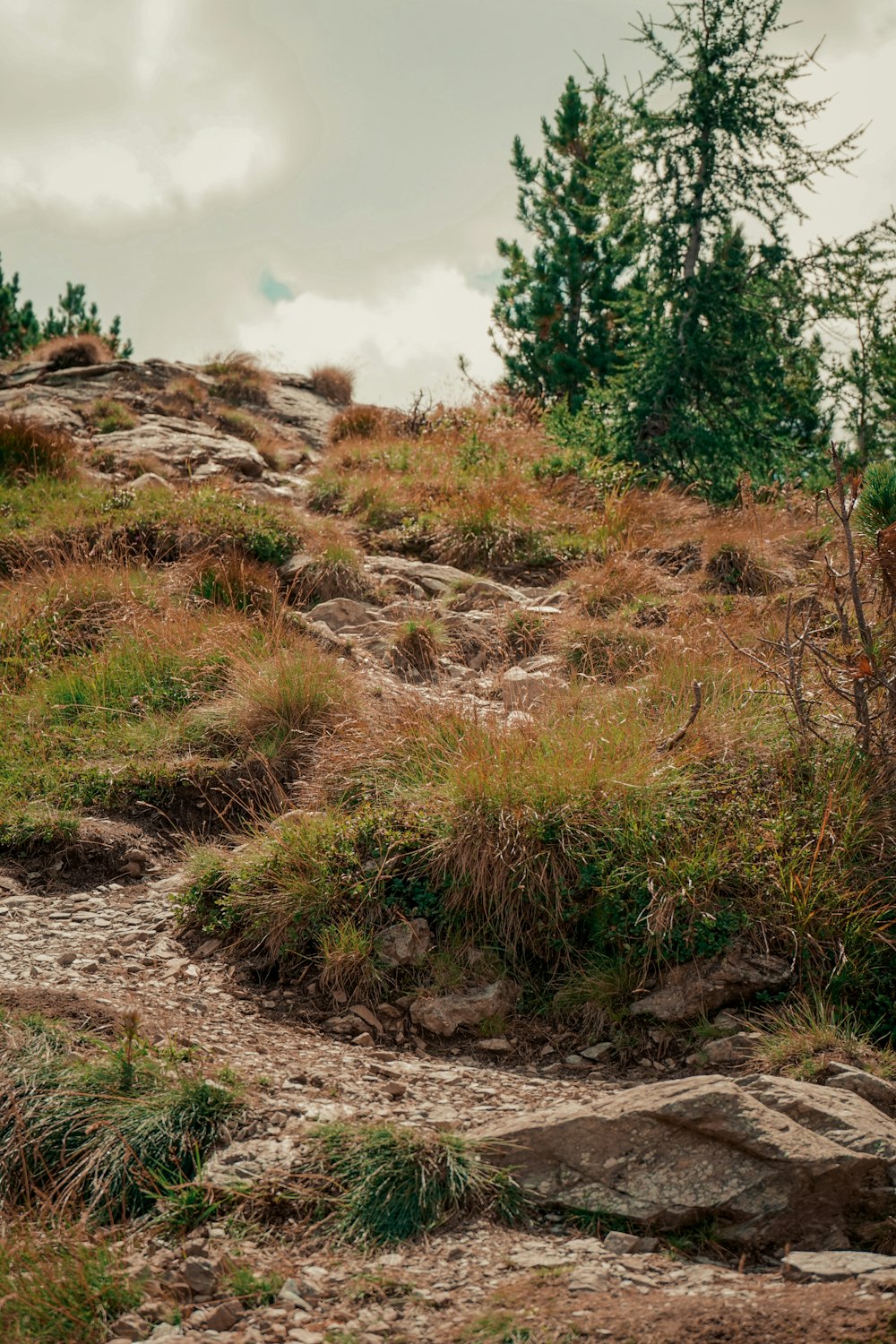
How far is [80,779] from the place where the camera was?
677cm

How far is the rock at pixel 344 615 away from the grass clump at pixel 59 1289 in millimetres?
6382

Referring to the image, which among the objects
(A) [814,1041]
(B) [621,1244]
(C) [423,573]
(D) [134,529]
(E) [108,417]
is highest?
(E) [108,417]

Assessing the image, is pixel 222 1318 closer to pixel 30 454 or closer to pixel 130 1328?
pixel 130 1328

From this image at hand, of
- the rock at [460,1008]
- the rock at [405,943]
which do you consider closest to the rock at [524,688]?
the rock at [405,943]

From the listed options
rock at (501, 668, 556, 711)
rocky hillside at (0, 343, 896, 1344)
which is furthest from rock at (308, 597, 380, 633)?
rock at (501, 668, 556, 711)

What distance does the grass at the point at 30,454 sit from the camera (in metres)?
12.0

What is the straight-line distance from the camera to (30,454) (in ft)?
40.1

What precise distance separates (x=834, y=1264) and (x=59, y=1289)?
6.98ft

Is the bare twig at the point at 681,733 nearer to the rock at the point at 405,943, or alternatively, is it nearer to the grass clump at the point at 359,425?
the rock at the point at 405,943

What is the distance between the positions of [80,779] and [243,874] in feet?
5.95

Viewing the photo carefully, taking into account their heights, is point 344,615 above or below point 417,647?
above

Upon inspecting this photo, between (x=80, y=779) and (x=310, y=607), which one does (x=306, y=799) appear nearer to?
(x=80, y=779)

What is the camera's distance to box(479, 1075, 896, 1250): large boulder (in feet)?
11.2

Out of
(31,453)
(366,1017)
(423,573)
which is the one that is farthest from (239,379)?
(366,1017)
